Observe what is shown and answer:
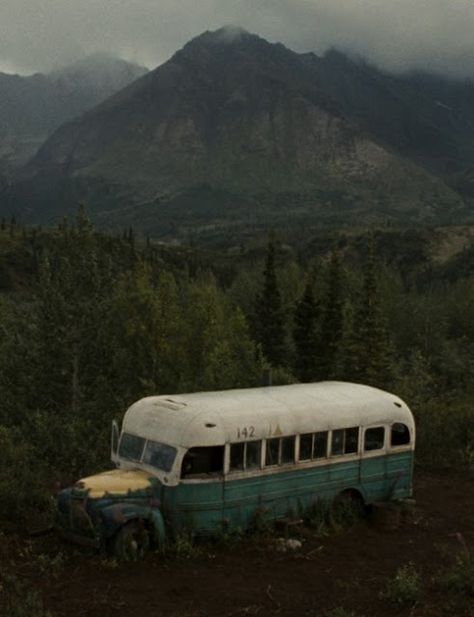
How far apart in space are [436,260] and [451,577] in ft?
464

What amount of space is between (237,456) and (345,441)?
2.95m

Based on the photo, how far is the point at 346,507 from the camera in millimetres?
16938

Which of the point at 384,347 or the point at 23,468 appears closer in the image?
the point at 23,468

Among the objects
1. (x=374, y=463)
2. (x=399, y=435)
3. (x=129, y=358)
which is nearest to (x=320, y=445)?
(x=374, y=463)

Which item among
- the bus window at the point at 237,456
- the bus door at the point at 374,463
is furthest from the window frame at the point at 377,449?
the bus window at the point at 237,456

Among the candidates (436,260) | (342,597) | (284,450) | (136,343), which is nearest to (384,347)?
(136,343)

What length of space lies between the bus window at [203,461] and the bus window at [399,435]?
4.98 metres

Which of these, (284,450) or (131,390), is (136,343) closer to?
(131,390)

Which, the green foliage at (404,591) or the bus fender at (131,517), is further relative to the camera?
the bus fender at (131,517)

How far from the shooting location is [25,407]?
29781mm

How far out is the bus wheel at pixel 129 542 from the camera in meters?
13.7

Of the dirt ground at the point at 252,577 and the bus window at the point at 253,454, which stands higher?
the bus window at the point at 253,454

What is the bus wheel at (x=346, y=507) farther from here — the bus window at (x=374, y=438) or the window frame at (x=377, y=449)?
the bus window at (x=374, y=438)

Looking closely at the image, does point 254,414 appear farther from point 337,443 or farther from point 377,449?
point 377,449
